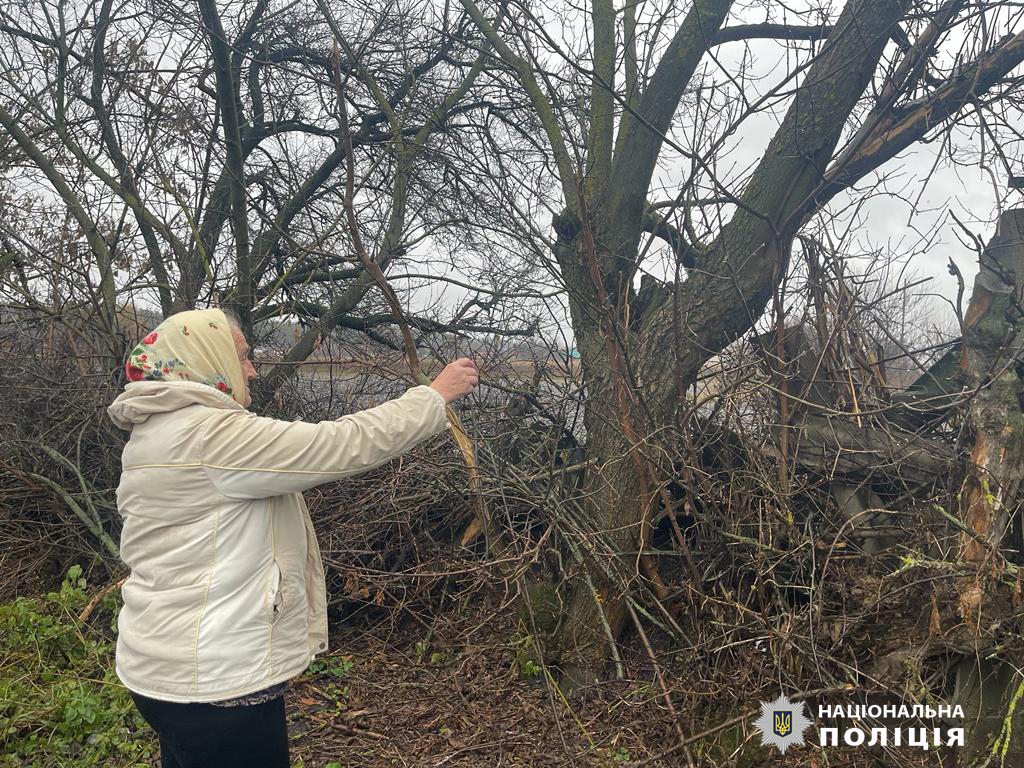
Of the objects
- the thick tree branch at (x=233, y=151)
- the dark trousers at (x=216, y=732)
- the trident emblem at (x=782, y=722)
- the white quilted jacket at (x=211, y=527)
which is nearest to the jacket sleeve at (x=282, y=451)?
the white quilted jacket at (x=211, y=527)

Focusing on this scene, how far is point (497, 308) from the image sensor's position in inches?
215

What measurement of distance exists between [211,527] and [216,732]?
50 centimetres

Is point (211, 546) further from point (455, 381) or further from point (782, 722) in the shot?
point (782, 722)

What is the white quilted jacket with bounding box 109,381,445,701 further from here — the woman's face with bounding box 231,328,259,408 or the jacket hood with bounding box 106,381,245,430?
the woman's face with bounding box 231,328,259,408

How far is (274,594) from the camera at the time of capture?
199 centimetres

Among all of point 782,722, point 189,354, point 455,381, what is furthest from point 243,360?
point 782,722

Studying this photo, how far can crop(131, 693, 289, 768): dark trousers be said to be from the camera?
75.2 inches

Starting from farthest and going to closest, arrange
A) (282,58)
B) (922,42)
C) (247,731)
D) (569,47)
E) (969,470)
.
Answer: (282,58) → (569,47) → (922,42) → (969,470) → (247,731)

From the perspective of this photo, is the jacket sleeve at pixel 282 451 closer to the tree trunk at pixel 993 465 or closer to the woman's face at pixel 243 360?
the woman's face at pixel 243 360

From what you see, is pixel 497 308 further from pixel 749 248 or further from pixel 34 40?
pixel 34 40

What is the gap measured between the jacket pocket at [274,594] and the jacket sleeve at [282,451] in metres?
A: 0.20

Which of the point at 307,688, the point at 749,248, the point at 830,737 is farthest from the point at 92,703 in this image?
the point at 749,248

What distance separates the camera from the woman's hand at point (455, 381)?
2170mm

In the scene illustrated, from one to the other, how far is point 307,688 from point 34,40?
4877 mm
